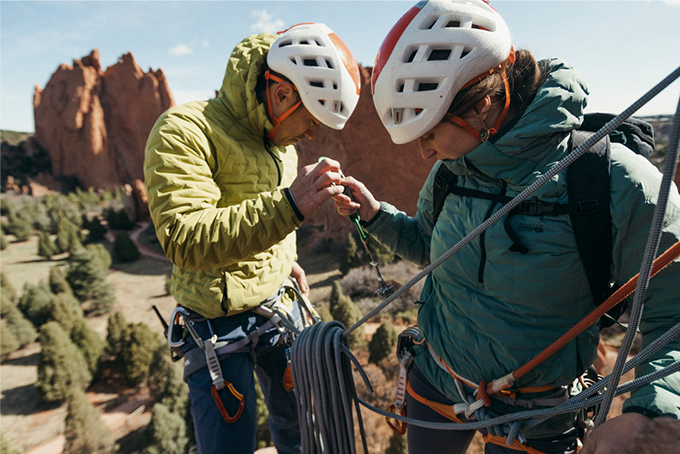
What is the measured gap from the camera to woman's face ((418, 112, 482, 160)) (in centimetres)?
132

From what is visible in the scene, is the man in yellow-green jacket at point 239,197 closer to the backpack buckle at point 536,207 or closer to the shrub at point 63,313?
the backpack buckle at point 536,207

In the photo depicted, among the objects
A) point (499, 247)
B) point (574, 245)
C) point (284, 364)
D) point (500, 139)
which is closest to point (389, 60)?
point (500, 139)

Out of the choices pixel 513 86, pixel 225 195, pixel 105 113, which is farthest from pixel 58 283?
pixel 105 113

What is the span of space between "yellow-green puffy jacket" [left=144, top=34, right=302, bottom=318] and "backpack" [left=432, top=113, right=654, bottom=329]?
2.95 feet

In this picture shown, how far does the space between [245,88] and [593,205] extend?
5.28 ft

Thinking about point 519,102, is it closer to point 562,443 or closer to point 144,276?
point 562,443

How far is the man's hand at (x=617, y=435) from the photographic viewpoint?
2.63 feet

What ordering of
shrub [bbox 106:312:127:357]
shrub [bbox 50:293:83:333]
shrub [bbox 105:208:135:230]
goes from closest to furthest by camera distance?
shrub [bbox 106:312:127:357], shrub [bbox 50:293:83:333], shrub [bbox 105:208:135:230]

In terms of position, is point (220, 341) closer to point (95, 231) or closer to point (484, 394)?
point (484, 394)

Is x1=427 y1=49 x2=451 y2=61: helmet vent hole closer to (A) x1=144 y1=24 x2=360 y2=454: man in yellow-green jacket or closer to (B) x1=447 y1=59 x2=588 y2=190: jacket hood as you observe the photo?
(B) x1=447 y1=59 x2=588 y2=190: jacket hood

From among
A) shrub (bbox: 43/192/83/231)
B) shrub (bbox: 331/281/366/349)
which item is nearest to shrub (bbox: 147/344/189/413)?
shrub (bbox: 331/281/366/349)

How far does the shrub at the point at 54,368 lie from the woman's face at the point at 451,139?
368 inches

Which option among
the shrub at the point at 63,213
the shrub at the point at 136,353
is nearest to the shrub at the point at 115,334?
the shrub at the point at 136,353

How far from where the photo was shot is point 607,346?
730cm
